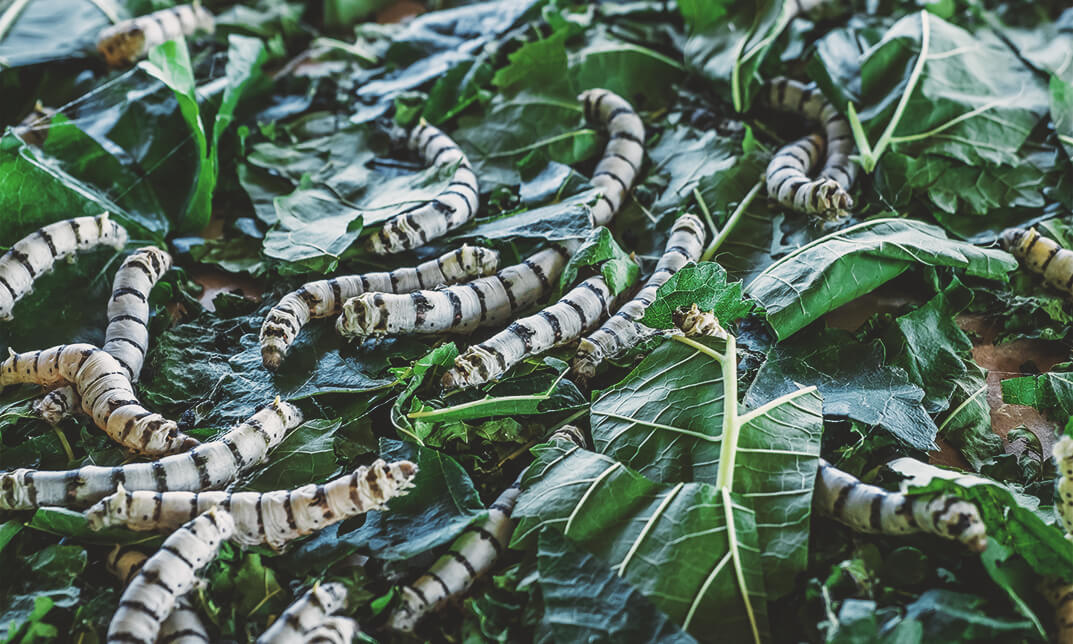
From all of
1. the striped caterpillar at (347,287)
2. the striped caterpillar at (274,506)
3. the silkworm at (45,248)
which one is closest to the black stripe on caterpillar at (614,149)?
the striped caterpillar at (347,287)

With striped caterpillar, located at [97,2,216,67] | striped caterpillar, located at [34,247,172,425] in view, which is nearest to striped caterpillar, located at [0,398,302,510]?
striped caterpillar, located at [34,247,172,425]

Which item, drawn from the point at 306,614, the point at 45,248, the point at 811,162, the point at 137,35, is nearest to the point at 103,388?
the point at 45,248

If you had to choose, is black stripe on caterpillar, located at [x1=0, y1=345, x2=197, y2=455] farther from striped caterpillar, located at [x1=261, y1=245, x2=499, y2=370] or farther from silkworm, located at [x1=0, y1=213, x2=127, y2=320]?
striped caterpillar, located at [x1=261, y1=245, x2=499, y2=370]

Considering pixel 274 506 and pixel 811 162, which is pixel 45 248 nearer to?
pixel 274 506

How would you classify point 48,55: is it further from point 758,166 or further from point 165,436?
point 758,166

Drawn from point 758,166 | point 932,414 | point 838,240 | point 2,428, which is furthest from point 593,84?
point 2,428

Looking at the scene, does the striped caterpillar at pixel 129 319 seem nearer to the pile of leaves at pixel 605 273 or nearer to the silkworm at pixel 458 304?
the pile of leaves at pixel 605 273

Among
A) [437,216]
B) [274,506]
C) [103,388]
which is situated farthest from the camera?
[437,216]
